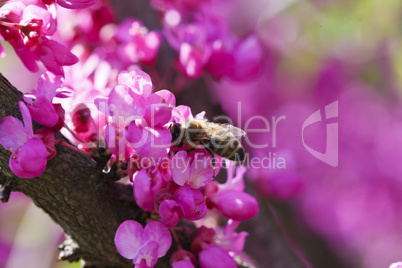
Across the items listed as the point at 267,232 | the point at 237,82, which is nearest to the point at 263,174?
the point at 267,232

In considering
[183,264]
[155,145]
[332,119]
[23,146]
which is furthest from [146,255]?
[332,119]

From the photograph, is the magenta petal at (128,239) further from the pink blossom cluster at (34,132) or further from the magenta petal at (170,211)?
the pink blossom cluster at (34,132)

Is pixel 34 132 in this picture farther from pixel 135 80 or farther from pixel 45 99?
pixel 135 80

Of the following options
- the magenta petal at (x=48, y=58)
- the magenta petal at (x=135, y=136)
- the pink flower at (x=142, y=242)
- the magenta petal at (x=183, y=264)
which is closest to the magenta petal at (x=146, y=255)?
the pink flower at (x=142, y=242)

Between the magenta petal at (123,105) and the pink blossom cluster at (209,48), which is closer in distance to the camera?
the magenta petal at (123,105)

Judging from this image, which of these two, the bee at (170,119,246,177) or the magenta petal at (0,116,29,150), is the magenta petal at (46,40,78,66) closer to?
the magenta petal at (0,116,29,150)

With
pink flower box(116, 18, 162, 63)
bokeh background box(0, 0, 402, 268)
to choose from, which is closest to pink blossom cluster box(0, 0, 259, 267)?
pink flower box(116, 18, 162, 63)
